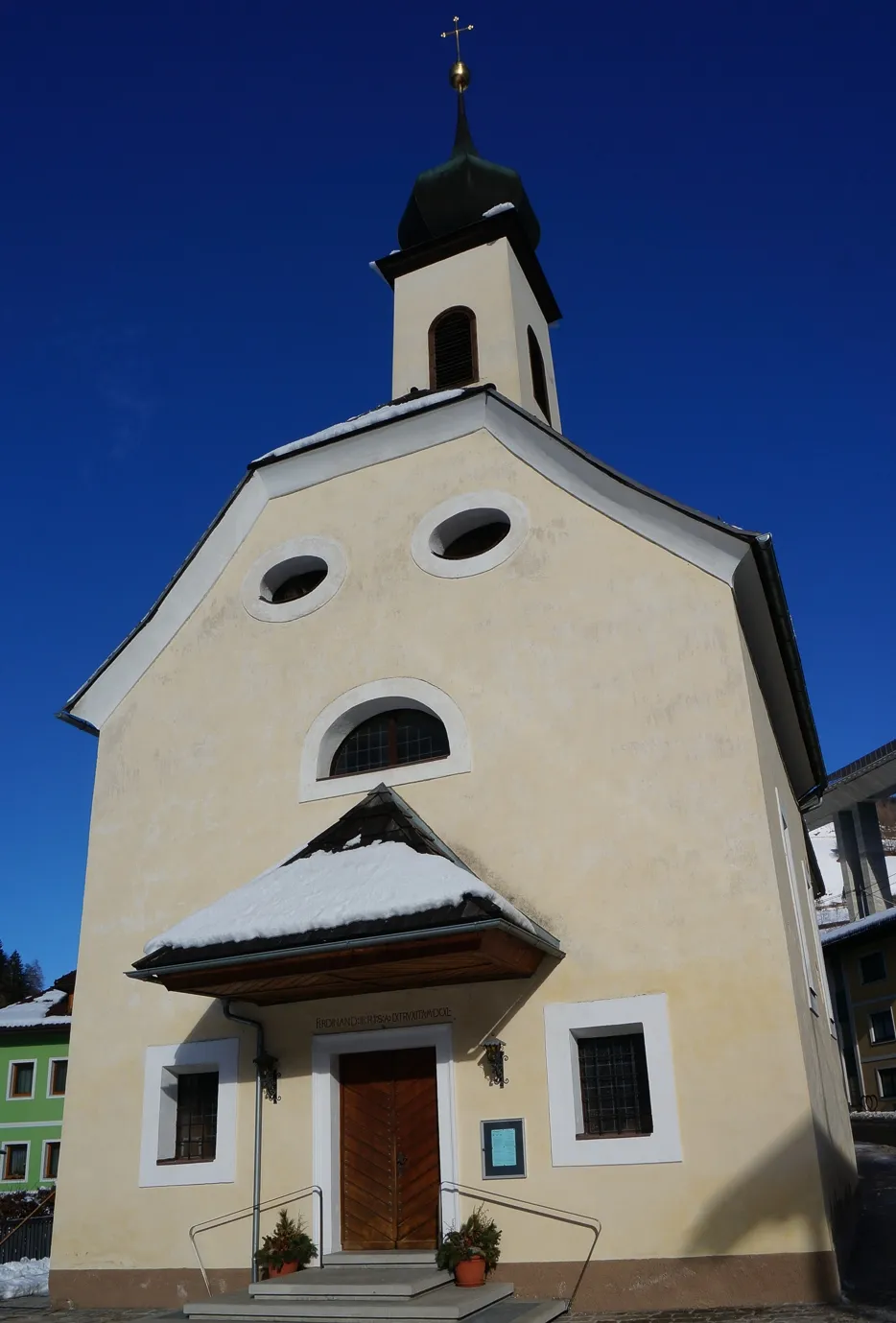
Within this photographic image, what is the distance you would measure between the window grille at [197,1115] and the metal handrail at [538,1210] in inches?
116

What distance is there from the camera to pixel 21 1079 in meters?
37.3

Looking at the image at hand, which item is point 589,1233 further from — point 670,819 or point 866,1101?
point 866,1101

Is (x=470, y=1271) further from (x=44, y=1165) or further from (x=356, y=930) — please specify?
(x=44, y=1165)

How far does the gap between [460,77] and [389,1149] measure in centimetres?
1929

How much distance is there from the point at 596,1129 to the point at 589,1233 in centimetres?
89

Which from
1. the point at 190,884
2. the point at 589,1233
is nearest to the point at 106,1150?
the point at 190,884

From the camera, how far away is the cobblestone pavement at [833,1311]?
8820 mm

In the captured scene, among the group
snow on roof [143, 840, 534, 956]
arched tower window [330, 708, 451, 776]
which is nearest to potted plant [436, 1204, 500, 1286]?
snow on roof [143, 840, 534, 956]

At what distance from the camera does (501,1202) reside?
10.4m

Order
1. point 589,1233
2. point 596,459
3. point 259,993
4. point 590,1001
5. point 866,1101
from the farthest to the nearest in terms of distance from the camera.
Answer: point 866,1101 → point 596,459 → point 259,993 → point 590,1001 → point 589,1233

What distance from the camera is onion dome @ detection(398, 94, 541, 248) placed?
63.3 feet

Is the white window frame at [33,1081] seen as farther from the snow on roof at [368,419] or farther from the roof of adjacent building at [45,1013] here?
the snow on roof at [368,419]

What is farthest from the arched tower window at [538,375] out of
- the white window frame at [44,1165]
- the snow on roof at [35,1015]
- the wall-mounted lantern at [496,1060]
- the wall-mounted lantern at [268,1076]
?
the white window frame at [44,1165]

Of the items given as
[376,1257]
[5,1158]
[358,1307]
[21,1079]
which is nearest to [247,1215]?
[376,1257]
